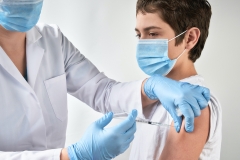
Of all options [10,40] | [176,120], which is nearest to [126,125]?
[176,120]

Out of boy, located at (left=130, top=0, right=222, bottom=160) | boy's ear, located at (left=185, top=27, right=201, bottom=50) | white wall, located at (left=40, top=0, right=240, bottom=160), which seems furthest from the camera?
white wall, located at (left=40, top=0, right=240, bottom=160)

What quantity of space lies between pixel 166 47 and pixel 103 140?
57 cm

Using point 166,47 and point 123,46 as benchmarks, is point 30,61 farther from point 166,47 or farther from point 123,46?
point 123,46

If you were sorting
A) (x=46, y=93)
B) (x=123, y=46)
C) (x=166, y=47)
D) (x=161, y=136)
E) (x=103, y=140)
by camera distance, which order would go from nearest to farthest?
(x=103, y=140) → (x=161, y=136) → (x=166, y=47) → (x=46, y=93) → (x=123, y=46)

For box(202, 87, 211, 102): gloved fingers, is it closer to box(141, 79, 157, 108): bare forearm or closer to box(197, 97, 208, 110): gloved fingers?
box(197, 97, 208, 110): gloved fingers

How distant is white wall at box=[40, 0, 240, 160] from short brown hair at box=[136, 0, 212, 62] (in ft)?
2.88

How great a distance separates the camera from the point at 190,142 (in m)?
1.43

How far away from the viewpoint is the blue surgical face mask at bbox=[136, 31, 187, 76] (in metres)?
1.67

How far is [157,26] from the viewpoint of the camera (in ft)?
5.42

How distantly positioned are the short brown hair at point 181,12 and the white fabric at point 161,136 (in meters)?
0.24

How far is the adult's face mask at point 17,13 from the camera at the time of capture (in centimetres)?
150

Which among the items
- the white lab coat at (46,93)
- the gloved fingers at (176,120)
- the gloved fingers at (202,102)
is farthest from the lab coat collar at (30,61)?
the gloved fingers at (202,102)

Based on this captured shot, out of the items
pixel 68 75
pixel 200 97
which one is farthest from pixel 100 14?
pixel 200 97

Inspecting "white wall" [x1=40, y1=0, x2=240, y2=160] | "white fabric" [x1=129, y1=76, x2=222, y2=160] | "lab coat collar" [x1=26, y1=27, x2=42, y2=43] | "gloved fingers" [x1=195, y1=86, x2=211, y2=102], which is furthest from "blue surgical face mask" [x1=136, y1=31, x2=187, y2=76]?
"white wall" [x1=40, y1=0, x2=240, y2=160]
